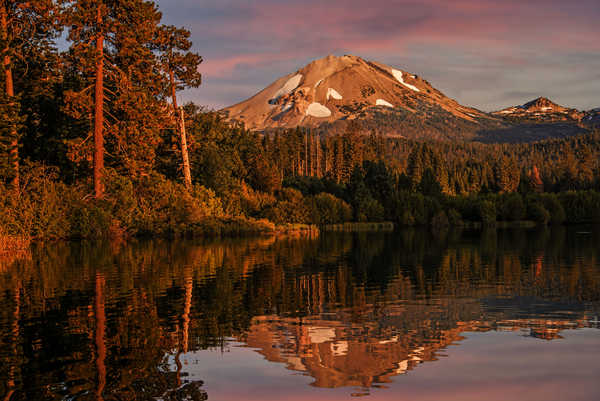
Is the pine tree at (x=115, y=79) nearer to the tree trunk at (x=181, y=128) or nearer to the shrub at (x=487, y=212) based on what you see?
the tree trunk at (x=181, y=128)

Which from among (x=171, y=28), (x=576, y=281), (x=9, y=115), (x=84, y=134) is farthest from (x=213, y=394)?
(x=171, y=28)

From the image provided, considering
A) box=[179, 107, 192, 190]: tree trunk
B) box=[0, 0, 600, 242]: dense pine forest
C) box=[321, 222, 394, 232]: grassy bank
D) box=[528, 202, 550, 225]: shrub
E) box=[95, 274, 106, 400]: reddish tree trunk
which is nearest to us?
box=[95, 274, 106, 400]: reddish tree trunk

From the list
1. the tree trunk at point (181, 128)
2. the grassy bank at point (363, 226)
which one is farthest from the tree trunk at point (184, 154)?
the grassy bank at point (363, 226)

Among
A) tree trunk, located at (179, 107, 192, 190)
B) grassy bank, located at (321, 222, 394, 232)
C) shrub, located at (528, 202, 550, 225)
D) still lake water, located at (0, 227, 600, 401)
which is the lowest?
still lake water, located at (0, 227, 600, 401)

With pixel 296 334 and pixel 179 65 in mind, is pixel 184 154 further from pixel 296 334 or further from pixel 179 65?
pixel 296 334

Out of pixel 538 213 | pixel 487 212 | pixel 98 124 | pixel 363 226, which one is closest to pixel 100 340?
pixel 98 124

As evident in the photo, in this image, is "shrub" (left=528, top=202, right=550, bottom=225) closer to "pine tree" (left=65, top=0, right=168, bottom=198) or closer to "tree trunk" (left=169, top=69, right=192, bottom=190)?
"tree trunk" (left=169, top=69, right=192, bottom=190)

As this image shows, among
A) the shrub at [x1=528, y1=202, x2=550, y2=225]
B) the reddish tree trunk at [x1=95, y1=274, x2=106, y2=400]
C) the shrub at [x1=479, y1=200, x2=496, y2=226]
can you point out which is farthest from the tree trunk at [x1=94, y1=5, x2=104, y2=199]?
the shrub at [x1=528, y1=202, x2=550, y2=225]

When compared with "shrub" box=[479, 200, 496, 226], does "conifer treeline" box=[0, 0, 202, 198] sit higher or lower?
higher

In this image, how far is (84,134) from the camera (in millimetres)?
46188

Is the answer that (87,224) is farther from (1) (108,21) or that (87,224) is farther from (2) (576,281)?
(2) (576,281)

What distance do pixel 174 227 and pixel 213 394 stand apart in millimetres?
38944

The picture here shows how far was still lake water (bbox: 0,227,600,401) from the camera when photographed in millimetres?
8852

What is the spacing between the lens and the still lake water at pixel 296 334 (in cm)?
885
